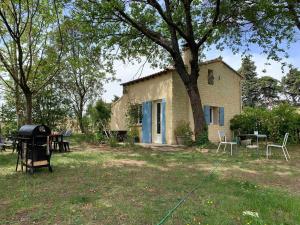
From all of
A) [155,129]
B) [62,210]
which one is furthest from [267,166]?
[155,129]

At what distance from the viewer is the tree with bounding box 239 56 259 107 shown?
41000mm

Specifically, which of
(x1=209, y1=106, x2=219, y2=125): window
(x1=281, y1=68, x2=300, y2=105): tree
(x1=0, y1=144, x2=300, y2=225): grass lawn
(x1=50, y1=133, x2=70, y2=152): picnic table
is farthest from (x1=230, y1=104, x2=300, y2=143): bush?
(x1=281, y1=68, x2=300, y2=105): tree

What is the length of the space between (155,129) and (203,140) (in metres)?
3.80

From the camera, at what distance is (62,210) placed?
13.0 ft

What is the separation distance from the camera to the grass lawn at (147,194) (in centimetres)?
377

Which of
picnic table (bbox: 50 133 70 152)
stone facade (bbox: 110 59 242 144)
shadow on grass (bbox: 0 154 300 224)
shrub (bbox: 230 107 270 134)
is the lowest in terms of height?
shadow on grass (bbox: 0 154 300 224)

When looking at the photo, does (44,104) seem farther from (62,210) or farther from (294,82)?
(294,82)

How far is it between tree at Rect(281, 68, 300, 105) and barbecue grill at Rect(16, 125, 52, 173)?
125 feet

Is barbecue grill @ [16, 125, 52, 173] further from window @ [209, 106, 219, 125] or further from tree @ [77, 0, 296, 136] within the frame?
window @ [209, 106, 219, 125]

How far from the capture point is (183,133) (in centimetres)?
1427

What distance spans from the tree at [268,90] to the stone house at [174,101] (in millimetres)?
24292


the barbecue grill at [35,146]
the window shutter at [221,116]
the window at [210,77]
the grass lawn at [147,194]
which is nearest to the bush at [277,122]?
the window shutter at [221,116]

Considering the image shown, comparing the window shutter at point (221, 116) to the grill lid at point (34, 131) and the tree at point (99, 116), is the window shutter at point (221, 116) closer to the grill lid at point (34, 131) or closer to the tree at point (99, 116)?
the tree at point (99, 116)

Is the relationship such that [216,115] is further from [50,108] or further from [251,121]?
[50,108]
